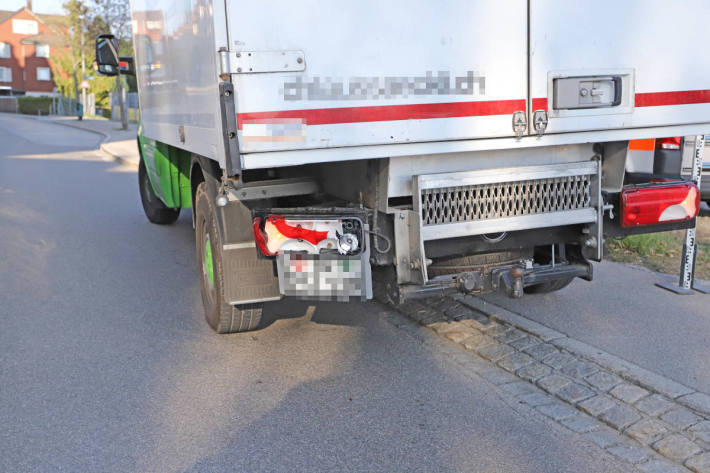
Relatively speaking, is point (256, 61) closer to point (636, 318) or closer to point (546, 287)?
point (546, 287)

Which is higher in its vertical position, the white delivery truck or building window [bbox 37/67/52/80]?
building window [bbox 37/67/52/80]

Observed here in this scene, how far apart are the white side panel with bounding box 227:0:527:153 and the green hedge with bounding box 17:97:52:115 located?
6316 centimetres

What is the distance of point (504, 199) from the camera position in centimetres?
416

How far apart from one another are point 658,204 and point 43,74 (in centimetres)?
8742

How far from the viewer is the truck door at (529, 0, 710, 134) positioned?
3.94 m

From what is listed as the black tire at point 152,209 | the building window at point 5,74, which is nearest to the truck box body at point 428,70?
the black tire at point 152,209

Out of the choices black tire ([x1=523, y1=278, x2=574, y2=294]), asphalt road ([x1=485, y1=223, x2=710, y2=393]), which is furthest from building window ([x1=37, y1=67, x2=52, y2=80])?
black tire ([x1=523, y1=278, x2=574, y2=294])

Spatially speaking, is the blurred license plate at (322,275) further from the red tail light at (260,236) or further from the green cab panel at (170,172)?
the green cab panel at (170,172)

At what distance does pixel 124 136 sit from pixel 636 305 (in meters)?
26.7

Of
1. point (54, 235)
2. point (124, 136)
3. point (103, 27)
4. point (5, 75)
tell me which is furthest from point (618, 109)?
point (5, 75)

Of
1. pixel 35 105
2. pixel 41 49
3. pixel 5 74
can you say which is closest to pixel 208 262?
pixel 35 105

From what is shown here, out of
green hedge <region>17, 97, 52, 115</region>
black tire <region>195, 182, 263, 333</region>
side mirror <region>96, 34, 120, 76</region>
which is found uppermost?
green hedge <region>17, 97, 52, 115</region>

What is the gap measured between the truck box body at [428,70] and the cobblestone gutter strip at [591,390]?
1.37m

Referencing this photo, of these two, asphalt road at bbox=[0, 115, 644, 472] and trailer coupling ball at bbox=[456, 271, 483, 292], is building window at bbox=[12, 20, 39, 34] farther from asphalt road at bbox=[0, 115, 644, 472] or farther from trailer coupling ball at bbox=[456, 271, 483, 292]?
trailer coupling ball at bbox=[456, 271, 483, 292]
